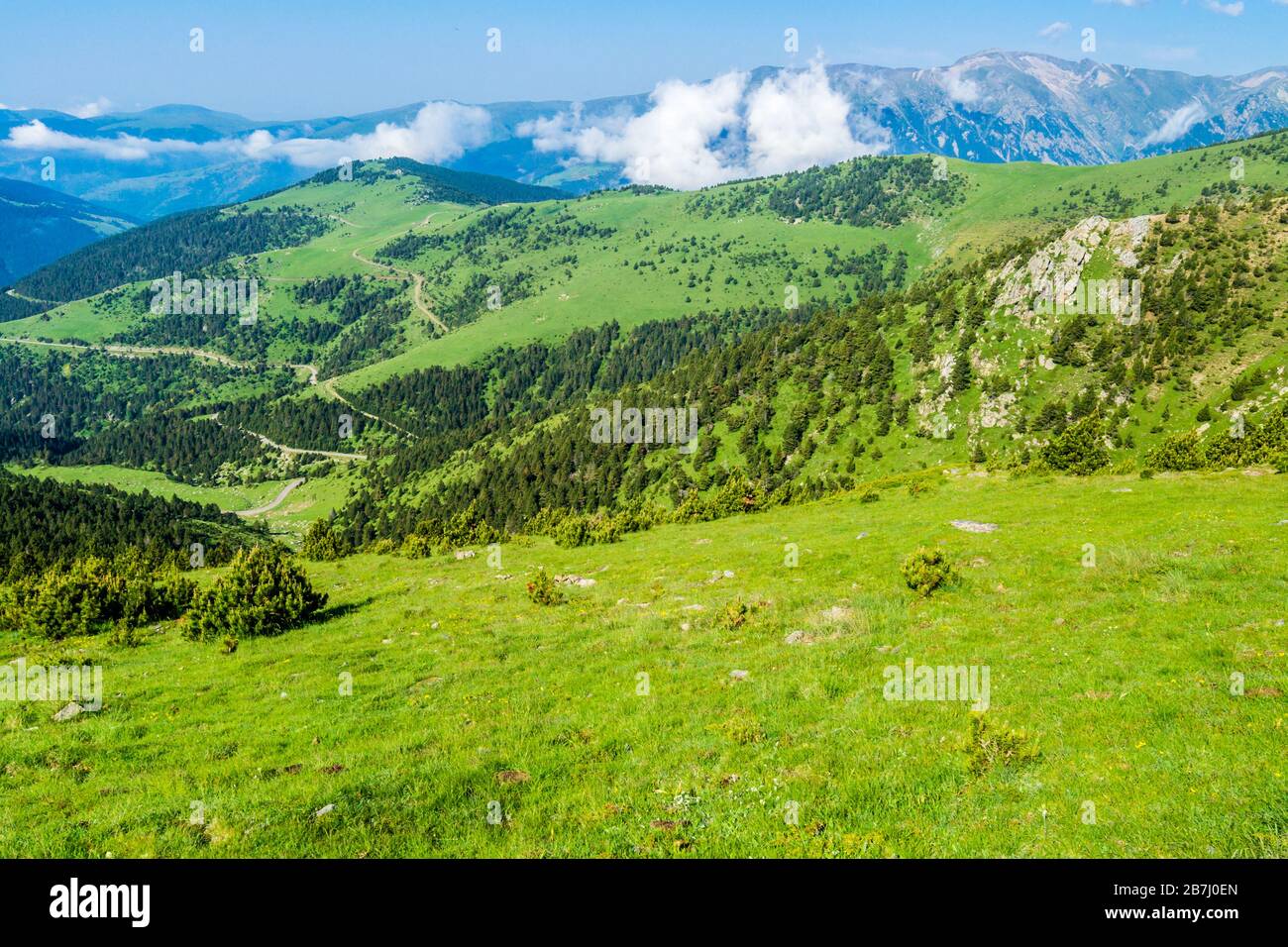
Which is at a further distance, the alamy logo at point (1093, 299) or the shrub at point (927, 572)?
the alamy logo at point (1093, 299)

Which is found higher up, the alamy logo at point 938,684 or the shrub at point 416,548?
the alamy logo at point 938,684

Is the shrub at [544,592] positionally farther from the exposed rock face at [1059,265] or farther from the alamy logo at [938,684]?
the exposed rock face at [1059,265]

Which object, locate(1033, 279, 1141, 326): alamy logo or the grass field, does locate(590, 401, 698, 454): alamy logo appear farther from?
the grass field

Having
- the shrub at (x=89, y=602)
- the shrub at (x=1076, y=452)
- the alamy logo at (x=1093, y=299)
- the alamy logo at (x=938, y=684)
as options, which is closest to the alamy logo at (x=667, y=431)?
the alamy logo at (x=1093, y=299)

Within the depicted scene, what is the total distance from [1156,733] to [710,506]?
198 ft

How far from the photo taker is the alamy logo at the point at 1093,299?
137875 millimetres

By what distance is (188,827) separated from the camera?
13711 millimetres

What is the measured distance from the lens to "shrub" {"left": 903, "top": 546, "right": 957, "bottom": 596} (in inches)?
1155

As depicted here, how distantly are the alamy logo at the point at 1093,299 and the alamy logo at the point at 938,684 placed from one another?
151551mm
